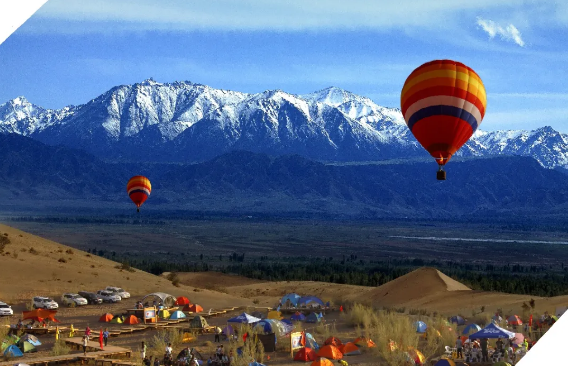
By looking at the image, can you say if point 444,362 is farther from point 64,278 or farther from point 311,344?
point 64,278

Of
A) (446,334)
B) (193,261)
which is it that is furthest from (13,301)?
(193,261)

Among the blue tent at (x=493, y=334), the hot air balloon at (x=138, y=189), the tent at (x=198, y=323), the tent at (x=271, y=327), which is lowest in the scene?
the tent at (x=198, y=323)

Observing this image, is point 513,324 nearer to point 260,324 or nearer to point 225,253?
point 260,324

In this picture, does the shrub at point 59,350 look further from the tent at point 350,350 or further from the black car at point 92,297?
the black car at point 92,297

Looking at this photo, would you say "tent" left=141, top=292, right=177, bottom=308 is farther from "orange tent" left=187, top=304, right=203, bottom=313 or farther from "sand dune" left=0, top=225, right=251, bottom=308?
"sand dune" left=0, top=225, right=251, bottom=308

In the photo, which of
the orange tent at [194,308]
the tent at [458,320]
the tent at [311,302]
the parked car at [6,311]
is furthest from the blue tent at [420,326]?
the parked car at [6,311]

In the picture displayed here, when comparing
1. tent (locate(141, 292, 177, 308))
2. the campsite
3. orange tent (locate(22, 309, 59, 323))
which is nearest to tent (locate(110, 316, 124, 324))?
the campsite

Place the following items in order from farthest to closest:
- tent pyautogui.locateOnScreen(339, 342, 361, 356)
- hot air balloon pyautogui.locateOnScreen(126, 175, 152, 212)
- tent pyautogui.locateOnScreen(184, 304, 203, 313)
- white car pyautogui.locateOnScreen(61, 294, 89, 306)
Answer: hot air balloon pyautogui.locateOnScreen(126, 175, 152, 212)
white car pyautogui.locateOnScreen(61, 294, 89, 306)
tent pyautogui.locateOnScreen(184, 304, 203, 313)
tent pyautogui.locateOnScreen(339, 342, 361, 356)

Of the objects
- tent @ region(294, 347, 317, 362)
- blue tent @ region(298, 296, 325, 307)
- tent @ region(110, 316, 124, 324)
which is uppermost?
blue tent @ region(298, 296, 325, 307)
